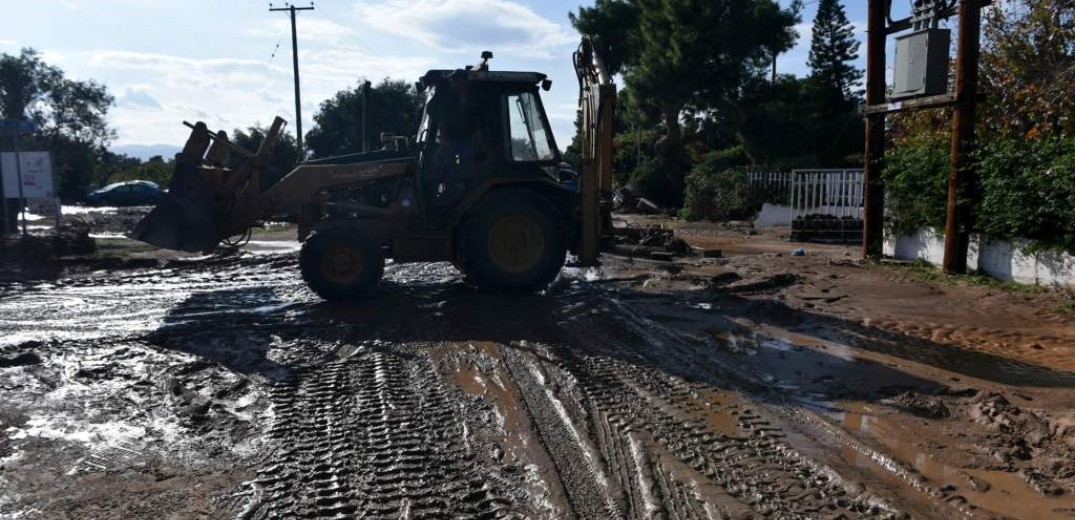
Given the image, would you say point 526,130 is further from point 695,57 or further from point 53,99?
point 53,99

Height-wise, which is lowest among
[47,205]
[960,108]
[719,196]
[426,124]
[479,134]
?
[47,205]

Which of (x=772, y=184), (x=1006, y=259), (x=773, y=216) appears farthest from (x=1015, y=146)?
(x=772, y=184)

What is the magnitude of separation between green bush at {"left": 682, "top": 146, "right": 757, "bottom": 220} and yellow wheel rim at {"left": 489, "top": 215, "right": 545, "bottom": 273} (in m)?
16.3

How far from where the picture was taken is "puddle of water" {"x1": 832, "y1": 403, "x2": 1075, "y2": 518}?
12.6 ft

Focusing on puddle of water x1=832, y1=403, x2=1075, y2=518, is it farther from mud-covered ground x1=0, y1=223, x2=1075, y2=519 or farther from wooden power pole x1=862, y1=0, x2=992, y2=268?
wooden power pole x1=862, y1=0, x2=992, y2=268

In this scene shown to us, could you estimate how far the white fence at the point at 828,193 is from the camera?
19.8 metres

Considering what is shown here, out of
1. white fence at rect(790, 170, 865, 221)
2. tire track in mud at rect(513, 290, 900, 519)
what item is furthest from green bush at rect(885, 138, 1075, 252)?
white fence at rect(790, 170, 865, 221)

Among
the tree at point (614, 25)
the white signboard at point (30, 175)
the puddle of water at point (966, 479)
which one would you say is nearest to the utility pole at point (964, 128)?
the puddle of water at point (966, 479)

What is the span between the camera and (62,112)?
4334 centimetres

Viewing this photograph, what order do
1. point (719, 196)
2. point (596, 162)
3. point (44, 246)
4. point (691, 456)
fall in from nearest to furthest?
point (691, 456), point (596, 162), point (44, 246), point (719, 196)

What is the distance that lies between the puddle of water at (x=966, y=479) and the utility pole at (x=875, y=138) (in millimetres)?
8742

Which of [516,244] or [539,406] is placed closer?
[539,406]

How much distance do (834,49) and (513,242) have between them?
108 ft

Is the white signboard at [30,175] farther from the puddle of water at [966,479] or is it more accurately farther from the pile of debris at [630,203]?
the pile of debris at [630,203]
